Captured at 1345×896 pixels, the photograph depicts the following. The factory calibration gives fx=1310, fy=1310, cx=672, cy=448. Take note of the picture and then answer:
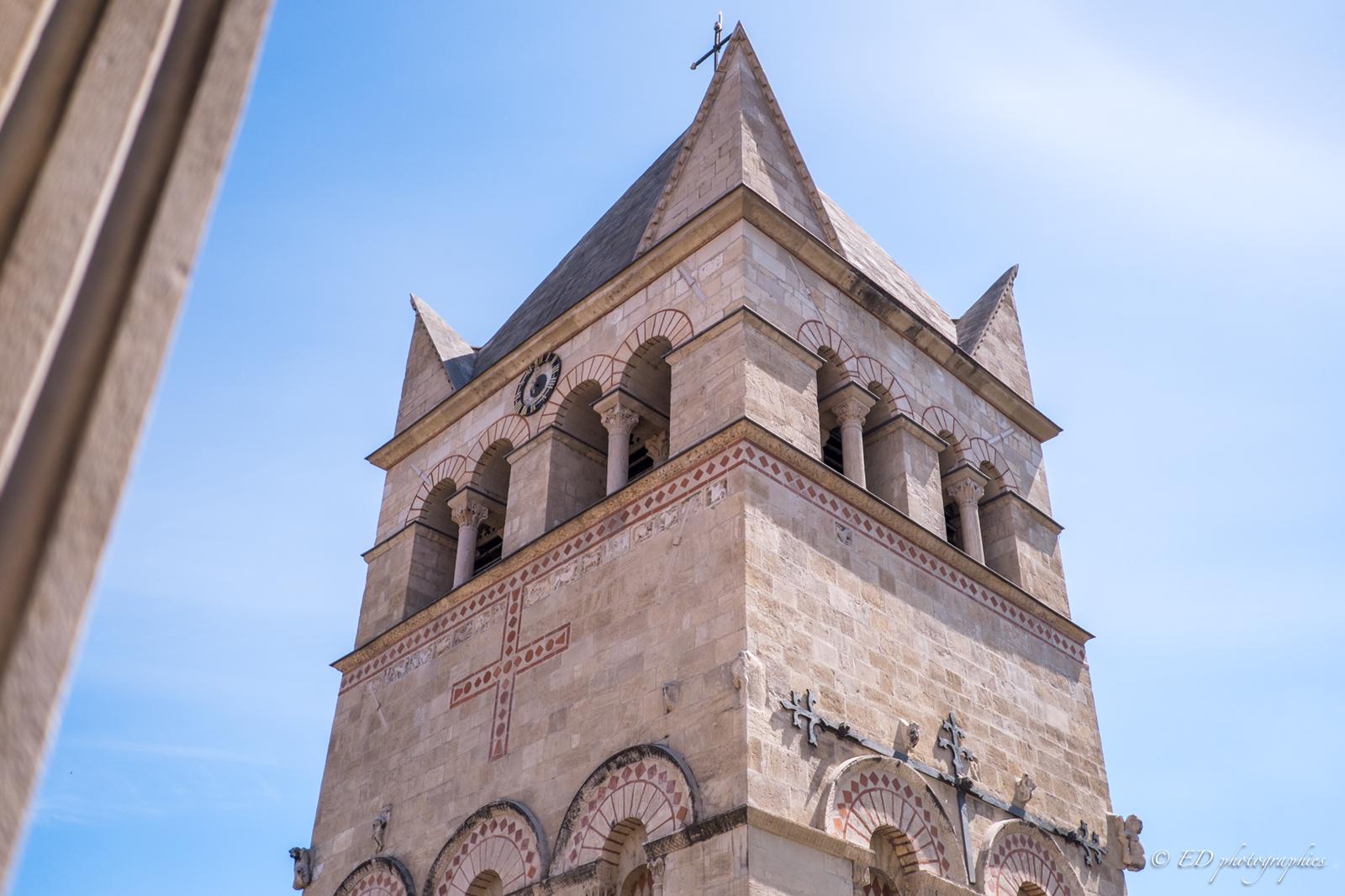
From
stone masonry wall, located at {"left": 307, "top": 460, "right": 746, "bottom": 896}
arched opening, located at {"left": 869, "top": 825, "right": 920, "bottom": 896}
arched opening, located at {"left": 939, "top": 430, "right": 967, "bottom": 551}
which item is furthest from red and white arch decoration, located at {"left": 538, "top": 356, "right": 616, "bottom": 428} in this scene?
arched opening, located at {"left": 869, "top": 825, "right": 920, "bottom": 896}

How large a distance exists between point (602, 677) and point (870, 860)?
2.66 m

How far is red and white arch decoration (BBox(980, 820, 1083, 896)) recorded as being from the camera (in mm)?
10852

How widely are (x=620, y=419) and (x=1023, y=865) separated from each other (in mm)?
5471

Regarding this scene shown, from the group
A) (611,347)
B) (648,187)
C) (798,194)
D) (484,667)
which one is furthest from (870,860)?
(648,187)

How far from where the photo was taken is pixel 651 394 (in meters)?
13.5

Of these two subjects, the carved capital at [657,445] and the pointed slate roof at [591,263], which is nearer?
the carved capital at [657,445]

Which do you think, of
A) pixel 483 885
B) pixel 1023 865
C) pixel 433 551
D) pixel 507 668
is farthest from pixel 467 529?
pixel 1023 865

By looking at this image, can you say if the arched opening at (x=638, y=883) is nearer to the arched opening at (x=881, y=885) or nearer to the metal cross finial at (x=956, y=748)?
the arched opening at (x=881, y=885)

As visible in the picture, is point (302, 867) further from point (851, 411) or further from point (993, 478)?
point (993, 478)

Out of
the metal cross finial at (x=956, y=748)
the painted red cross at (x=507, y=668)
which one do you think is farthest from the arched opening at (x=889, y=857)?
the painted red cross at (x=507, y=668)

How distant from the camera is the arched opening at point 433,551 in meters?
14.3

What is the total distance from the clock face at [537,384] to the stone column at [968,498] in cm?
438

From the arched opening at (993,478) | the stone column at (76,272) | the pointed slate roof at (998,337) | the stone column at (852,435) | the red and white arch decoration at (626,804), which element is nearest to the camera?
the stone column at (76,272)

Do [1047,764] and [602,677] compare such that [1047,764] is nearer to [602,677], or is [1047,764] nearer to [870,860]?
[870,860]
